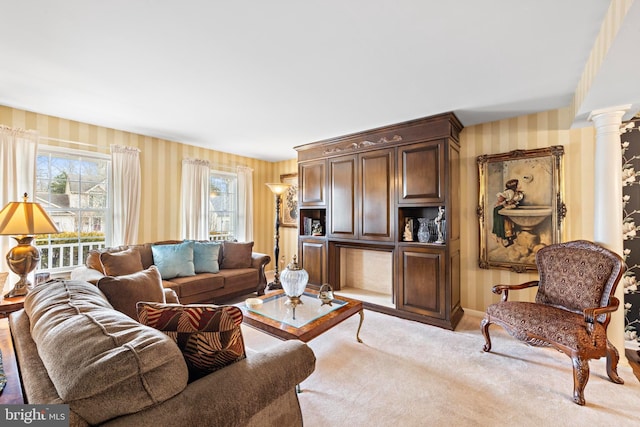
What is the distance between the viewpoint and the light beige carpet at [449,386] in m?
1.75

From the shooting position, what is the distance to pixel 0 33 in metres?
1.79

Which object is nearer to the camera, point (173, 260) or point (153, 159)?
point (173, 260)

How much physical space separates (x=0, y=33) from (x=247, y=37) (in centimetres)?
161

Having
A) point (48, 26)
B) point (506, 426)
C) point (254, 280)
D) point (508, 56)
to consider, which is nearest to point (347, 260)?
point (254, 280)

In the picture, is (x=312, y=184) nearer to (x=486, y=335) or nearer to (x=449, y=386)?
(x=486, y=335)

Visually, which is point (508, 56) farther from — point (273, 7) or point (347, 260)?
point (347, 260)

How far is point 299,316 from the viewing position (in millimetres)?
2305

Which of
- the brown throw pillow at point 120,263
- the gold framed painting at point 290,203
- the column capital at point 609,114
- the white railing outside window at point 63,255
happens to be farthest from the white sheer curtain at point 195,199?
the column capital at point 609,114

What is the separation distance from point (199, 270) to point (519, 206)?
409cm

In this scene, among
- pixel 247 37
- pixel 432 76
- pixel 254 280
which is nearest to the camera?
pixel 247 37

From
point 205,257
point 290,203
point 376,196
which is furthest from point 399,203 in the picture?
point 205,257

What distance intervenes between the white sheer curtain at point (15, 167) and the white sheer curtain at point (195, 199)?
5.52ft

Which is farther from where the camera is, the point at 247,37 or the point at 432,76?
the point at 432,76

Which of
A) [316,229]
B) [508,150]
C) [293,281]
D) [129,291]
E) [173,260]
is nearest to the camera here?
[129,291]
